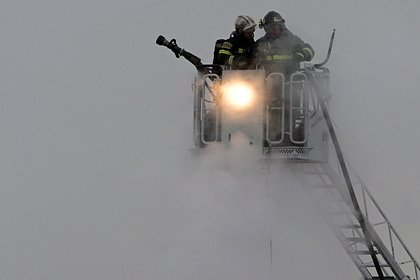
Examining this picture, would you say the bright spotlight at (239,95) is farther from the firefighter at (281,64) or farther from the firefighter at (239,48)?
the firefighter at (239,48)

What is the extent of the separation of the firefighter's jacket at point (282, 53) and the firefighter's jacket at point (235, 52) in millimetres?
102

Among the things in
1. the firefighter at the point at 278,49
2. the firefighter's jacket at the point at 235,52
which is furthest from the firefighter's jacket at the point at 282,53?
the firefighter's jacket at the point at 235,52

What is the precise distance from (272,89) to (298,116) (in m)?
0.50

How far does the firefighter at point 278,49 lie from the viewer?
22.8 feet

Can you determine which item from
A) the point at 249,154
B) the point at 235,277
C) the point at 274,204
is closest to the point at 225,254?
the point at 235,277

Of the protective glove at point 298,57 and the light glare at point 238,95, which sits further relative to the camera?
the protective glove at point 298,57

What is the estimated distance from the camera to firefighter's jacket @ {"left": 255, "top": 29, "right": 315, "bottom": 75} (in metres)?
6.93

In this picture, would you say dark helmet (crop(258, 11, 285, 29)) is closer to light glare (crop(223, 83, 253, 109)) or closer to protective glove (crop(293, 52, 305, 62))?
protective glove (crop(293, 52, 305, 62))

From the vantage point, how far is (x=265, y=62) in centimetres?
693

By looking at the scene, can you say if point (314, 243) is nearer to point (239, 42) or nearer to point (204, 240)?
point (204, 240)

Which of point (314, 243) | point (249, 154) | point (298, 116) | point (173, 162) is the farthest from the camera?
point (173, 162)

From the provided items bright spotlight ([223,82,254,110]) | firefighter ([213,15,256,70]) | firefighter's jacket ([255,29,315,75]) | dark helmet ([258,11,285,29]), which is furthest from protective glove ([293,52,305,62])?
bright spotlight ([223,82,254,110])

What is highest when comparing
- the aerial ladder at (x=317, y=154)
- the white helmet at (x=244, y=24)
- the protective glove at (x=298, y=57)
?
the white helmet at (x=244, y=24)

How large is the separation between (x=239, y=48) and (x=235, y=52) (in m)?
0.09
